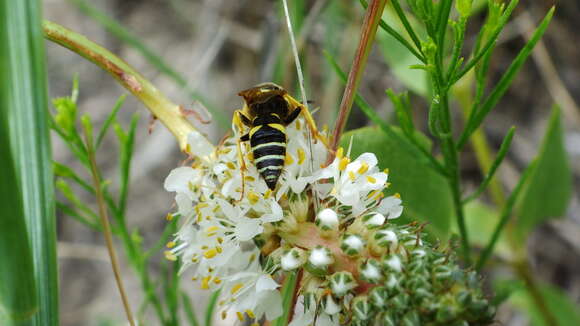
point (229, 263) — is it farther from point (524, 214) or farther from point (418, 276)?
point (524, 214)

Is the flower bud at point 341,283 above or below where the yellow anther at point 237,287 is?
below

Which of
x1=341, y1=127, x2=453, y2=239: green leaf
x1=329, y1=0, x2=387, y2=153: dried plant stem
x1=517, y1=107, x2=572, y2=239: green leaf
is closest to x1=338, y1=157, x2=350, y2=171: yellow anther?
x1=329, y1=0, x2=387, y2=153: dried plant stem

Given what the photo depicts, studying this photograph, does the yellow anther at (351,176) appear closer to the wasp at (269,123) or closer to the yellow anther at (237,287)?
the wasp at (269,123)

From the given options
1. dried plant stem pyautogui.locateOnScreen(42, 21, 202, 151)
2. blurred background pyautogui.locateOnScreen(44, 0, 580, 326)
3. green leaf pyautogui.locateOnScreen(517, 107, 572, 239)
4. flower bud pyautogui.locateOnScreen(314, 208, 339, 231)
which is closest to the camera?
flower bud pyautogui.locateOnScreen(314, 208, 339, 231)

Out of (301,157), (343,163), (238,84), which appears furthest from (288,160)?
(238,84)

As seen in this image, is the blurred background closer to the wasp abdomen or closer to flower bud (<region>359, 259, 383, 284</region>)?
the wasp abdomen

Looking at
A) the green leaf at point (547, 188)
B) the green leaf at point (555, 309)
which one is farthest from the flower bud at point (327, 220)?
the green leaf at point (555, 309)
